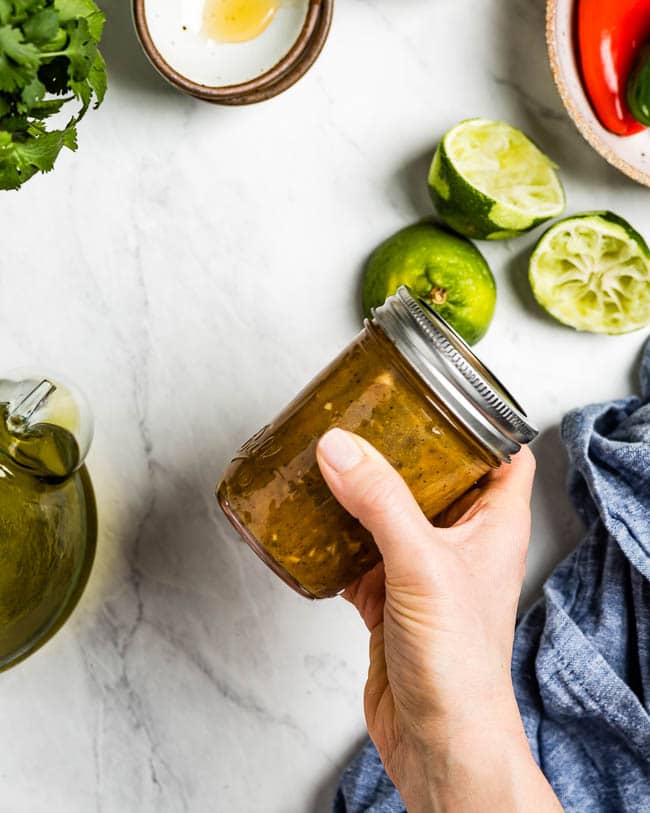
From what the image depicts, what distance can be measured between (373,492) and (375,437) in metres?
0.06

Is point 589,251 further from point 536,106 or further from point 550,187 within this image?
point 536,106

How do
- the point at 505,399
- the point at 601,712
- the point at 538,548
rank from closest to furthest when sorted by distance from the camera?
the point at 505,399 < the point at 601,712 < the point at 538,548

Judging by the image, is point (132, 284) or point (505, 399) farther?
point (132, 284)

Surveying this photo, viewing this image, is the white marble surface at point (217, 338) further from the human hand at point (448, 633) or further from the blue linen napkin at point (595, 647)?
the human hand at point (448, 633)

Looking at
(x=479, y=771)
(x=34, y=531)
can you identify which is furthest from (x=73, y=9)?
(x=479, y=771)

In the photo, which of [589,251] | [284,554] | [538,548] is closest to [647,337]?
[589,251]

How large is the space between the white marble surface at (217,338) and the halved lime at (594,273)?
5 cm

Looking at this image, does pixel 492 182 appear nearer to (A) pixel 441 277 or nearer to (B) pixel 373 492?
(A) pixel 441 277

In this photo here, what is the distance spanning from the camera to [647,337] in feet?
4.14

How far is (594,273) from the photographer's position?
3.94ft

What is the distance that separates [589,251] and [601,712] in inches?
23.5

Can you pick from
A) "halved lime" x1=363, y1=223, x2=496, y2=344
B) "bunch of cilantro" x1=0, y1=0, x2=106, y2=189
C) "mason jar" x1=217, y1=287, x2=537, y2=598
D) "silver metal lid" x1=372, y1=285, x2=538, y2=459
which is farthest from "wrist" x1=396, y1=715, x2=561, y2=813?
"bunch of cilantro" x1=0, y1=0, x2=106, y2=189

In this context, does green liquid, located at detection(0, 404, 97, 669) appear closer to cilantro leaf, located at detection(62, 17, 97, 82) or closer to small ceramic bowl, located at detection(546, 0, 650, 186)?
cilantro leaf, located at detection(62, 17, 97, 82)

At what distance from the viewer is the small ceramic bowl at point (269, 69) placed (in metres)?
1.09
